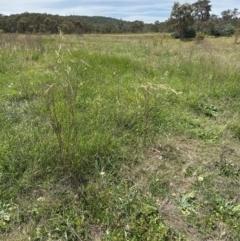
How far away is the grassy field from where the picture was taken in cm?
168

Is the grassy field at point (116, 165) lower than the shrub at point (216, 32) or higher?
lower

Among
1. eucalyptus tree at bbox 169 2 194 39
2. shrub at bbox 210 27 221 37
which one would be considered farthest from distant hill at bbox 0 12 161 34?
shrub at bbox 210 27 221 37

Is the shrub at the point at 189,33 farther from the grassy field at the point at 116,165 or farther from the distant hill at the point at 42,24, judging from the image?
the grassy field at the point at 116,165

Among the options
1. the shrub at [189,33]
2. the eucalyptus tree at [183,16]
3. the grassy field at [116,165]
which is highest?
the eucalyptus tree at [183,16]

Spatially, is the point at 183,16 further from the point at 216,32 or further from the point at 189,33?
the point at 216,32

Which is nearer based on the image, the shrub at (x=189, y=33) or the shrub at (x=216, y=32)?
the shrub at (x=189, y=33)

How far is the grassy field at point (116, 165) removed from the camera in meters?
1.68

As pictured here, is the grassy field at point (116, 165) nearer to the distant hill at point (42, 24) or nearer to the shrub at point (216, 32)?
the distant hill at point (42, 24)

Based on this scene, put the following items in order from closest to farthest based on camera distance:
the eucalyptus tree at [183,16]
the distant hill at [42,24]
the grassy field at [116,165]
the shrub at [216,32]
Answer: the grassy field at [116,165] → the distant hill at [42,24] → the eucalyptus tree at [183,16] → the shrub at [216,32]

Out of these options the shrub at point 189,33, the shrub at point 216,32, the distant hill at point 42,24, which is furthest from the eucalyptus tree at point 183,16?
the distant hill at point 42,24

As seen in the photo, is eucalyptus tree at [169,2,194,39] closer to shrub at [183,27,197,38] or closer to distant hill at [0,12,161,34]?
shrub at [183,27,197,38]

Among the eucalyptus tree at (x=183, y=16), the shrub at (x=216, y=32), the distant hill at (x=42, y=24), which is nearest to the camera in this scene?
the distant hill at (x=42, y=24)

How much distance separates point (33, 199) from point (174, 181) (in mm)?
1119

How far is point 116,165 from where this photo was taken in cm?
221
